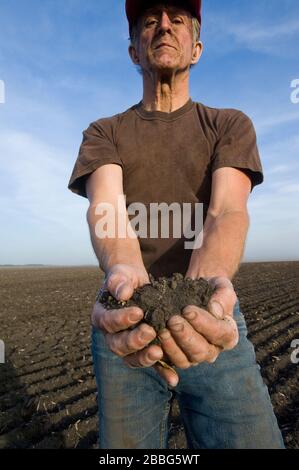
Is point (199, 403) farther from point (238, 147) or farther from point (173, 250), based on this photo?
point (238, 147)

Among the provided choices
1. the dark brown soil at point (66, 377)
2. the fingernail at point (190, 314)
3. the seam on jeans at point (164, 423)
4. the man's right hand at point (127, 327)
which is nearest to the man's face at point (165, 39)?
the man's right hand at point (127, 327)

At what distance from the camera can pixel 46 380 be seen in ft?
22.2

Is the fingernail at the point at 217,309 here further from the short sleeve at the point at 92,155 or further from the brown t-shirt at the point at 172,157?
the short sleeve at the point at 92,155

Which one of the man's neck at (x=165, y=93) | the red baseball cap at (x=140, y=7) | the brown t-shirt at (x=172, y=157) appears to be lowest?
the brown t-shirt at (x=172, y=157)

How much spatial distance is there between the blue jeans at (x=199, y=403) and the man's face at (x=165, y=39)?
1750 millimetres

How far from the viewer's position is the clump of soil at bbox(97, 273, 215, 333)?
190 centimetres

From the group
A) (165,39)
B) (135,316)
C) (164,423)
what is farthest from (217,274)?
(165,39)

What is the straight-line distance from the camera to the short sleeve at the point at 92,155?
2584mm

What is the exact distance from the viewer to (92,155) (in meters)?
2.63

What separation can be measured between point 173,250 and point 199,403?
93 cm

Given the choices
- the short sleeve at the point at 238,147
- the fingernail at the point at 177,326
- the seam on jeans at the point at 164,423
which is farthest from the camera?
the short sleeve at the point at 238,147

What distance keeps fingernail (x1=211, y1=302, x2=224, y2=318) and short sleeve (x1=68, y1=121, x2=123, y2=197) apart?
1.22 metres

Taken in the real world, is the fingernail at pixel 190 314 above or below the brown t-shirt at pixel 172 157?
below
